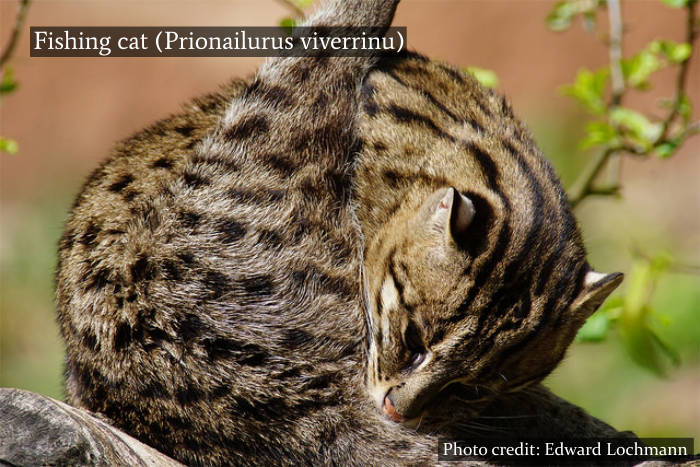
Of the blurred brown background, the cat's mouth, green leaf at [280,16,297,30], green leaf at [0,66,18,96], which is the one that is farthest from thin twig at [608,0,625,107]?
the blurred brown background

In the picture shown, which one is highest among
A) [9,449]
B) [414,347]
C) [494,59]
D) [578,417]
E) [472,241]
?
[494,59]

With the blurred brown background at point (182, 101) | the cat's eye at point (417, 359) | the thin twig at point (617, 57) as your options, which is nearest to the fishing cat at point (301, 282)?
the cat's eye at point (417, 359)

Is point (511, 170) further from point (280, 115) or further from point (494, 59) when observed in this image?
point (494, 59)

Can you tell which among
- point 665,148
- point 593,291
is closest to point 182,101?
point 665,148

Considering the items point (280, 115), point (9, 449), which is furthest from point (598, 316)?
point (9, 449)

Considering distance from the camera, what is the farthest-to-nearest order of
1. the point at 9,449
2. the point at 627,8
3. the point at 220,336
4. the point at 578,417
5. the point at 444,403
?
1. the point at 627,8
2. the point at 578,417
3. the point at 444,403
4. the point at 220,336
5. the point at 9,449

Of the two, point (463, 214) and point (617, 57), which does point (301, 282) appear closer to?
point (463, 214)

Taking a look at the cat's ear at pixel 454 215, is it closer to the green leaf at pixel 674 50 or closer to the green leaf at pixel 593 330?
the green leaf at pixel 593 330
